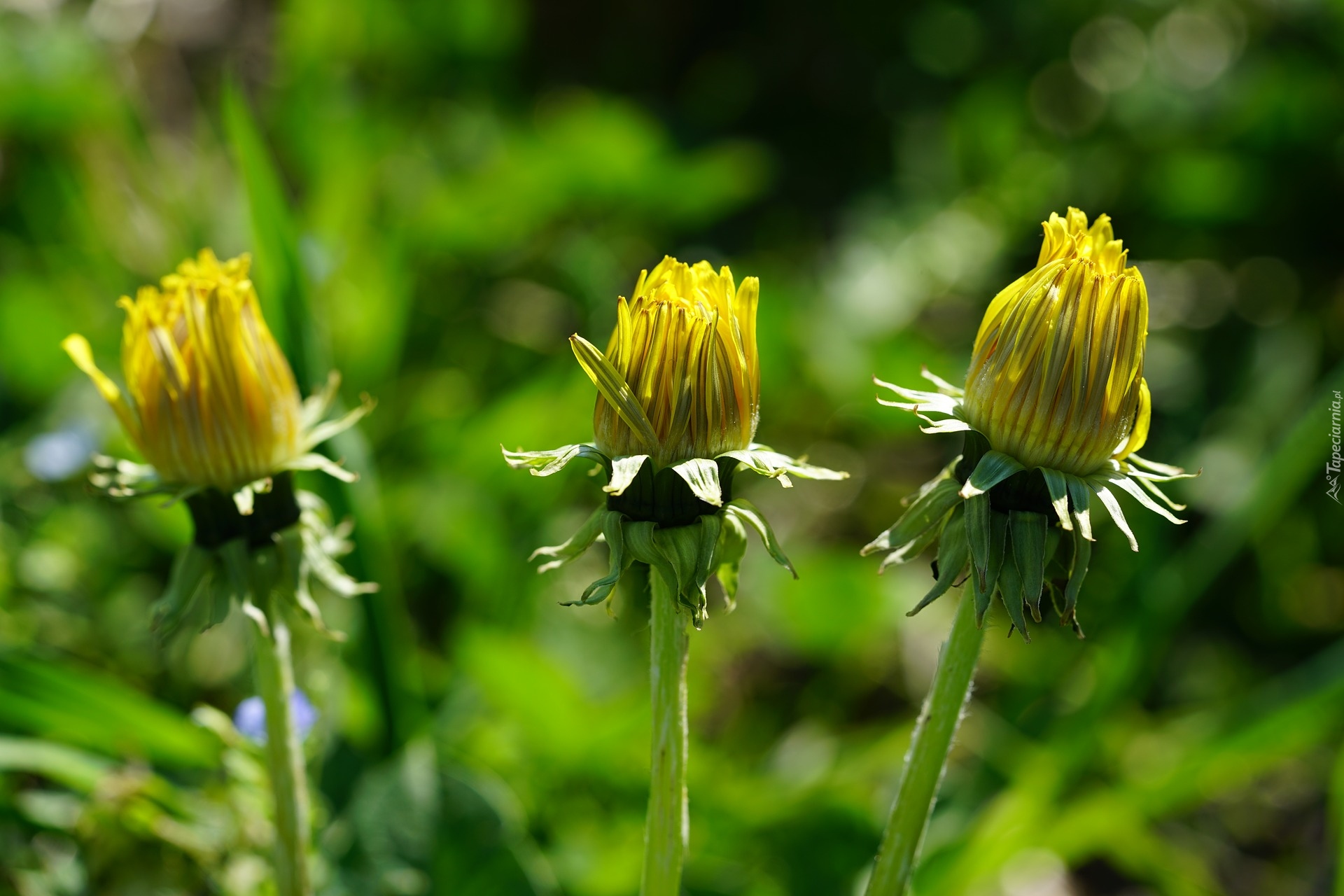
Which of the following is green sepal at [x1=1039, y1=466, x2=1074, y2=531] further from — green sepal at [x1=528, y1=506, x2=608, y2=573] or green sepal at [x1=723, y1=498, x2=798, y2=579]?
green sepal at [x1=528, y1=506, x2=608, y2=573]

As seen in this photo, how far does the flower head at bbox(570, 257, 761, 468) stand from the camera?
0.97 metres

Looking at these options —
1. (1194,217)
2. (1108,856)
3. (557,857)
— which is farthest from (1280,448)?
(557,857)

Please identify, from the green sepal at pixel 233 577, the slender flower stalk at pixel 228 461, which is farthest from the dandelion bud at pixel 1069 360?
the green sepal at pixel 233 577

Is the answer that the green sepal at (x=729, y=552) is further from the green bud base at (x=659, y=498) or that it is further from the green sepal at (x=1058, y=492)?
the green sepal at (x=1058, y=492)

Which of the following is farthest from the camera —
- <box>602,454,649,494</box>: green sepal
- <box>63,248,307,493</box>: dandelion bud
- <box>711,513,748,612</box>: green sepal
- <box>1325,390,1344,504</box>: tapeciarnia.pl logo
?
<box>1325,390,1344,504</box>: tapeciarnia.pl logo

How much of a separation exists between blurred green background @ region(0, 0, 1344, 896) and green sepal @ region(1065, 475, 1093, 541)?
0.91 metres

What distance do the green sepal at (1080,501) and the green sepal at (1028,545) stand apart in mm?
32

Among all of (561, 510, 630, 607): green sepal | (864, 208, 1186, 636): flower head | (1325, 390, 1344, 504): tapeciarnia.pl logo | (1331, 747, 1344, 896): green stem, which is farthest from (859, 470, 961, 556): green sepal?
(1325, 390, 1344, 504): tapeciarnia.pl logo

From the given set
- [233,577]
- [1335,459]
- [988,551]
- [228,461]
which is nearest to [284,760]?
[233,577]

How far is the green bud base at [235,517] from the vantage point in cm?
119

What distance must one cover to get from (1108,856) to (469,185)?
2.34 metres

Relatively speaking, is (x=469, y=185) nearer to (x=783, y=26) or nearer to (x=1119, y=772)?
(x=783, y=26)

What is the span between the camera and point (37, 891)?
1623 mm

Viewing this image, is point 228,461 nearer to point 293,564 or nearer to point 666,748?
point 293,564
